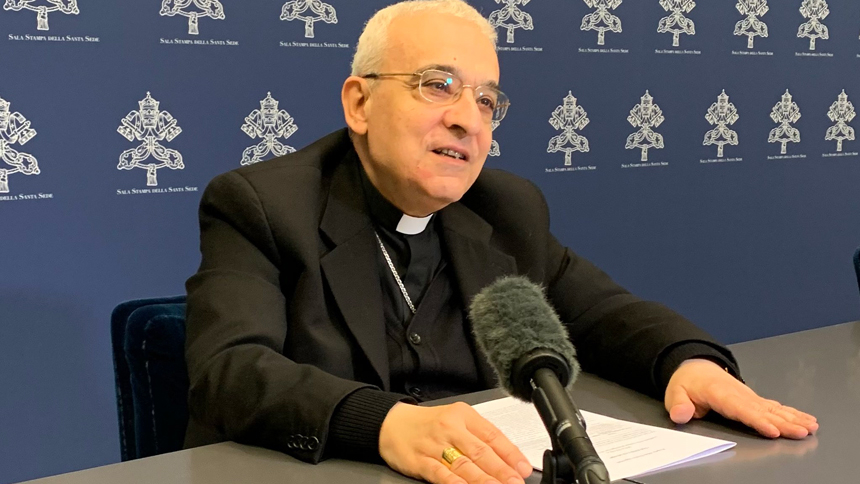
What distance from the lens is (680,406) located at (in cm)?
133

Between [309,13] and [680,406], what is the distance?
2.04 m

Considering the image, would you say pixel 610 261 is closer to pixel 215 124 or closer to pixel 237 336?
pixel 215 124

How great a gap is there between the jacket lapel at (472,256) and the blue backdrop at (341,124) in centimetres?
118

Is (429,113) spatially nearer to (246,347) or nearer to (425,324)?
(425,324)

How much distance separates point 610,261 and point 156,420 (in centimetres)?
250

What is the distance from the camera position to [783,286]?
13.9ft

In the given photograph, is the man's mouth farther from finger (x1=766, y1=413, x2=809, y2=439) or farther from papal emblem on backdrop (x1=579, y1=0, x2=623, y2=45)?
papal emblem on backdrop (x1=579, y1=0, x2=623, y2=45)

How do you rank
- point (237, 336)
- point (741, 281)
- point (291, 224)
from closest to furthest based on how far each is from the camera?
1. point (237, 336)
2. point (291, 224)
3. point (741, 281)

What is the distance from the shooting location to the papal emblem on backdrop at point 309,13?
2789mm

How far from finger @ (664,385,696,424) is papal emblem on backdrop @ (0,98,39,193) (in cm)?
195

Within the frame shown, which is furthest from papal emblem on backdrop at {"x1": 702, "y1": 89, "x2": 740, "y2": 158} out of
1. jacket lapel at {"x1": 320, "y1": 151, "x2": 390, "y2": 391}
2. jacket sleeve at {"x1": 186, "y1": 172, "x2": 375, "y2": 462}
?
jacket sleeve at {"x1": 186, "y1": 172, "x2": 375, "y2": 462}

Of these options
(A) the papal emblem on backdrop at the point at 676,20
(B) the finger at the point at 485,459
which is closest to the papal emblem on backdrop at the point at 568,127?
(A) the papal emblem on backdrop at the point at 676,20

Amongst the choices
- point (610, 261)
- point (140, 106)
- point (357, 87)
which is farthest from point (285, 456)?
point (610, 261)

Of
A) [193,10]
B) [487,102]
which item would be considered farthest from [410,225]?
[193,10]
